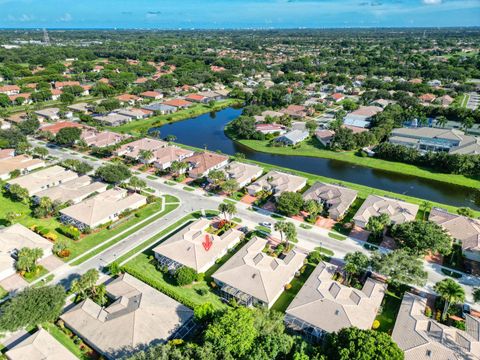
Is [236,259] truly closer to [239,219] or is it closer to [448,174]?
[239,219]

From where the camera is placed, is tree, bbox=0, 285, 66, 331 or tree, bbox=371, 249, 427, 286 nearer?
tree, bbox=0, 285, 66, 331

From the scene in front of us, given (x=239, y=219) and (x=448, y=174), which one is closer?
(x=239, y=219)

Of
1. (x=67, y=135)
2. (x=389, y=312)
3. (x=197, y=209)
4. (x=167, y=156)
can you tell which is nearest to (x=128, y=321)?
(x=197, y=209)

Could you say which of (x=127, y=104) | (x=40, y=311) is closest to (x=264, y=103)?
(x=127, y=104)

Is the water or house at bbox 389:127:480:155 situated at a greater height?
house at bbox 389:127:480:155

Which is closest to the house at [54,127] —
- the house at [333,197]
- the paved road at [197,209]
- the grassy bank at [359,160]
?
the paved road at [197,209]

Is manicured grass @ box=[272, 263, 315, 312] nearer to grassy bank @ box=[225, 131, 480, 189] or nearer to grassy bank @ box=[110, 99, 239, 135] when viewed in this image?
grassy bank @ box=[225, 131, 480, 189]

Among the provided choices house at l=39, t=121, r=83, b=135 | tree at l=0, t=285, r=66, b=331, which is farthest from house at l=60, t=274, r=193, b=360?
house at l=39, t=121, r=83, b=135
